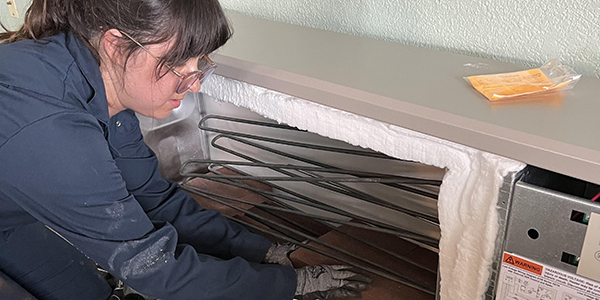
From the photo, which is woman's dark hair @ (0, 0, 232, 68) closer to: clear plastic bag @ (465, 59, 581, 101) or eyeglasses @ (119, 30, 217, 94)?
eyeglasses @ (119, 30, 217, 94)

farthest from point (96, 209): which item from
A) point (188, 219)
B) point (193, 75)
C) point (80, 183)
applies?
point (188, 219)

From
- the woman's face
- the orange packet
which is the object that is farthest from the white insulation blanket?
the woman's face

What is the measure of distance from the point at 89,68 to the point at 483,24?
Result: 32.3 inches

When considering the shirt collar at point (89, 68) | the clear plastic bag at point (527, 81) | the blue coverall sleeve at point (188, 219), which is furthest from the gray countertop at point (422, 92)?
the blue coverall sleeve at point (188, 219)

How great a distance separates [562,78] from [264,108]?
0.59m

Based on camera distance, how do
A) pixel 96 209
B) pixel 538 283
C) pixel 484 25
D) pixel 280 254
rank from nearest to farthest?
pixel 538 283 → pixel 96 209 → pixel 484 25 → pixel 280 254

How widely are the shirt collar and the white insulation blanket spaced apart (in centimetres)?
38

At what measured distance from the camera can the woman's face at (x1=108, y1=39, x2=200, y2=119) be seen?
3.03 ft

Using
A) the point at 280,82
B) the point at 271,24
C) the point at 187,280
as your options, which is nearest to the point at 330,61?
the point at 280,82

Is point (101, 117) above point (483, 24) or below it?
below

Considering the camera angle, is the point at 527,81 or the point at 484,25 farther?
the point at 484,25

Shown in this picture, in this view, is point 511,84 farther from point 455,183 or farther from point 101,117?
point 101,117

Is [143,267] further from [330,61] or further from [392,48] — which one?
[392,48]

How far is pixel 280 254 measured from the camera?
1.39 m
